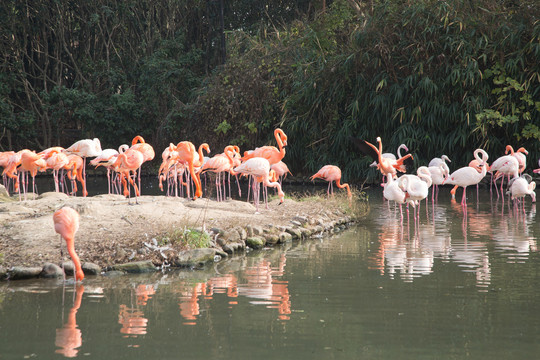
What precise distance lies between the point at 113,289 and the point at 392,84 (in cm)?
1160

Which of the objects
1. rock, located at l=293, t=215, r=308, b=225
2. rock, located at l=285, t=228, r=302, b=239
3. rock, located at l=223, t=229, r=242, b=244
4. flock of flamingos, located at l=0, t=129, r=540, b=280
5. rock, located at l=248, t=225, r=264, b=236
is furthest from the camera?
flock of flamingos, located at l=0, t=129, r=540, b=280

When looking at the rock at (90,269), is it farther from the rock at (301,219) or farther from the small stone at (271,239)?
the rock at (301,219)

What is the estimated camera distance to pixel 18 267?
5.84 m

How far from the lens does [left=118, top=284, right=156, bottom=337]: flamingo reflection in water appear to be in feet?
13.9

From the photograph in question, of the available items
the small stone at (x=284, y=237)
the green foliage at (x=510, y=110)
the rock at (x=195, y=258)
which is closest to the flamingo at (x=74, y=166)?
the small stone at (x=284, y=237)

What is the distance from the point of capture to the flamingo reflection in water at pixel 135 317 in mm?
4227

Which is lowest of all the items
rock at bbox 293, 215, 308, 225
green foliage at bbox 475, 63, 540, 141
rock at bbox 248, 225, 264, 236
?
rock at bbox 248, 225, 264, 236

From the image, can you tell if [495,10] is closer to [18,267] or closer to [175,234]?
[175,234]

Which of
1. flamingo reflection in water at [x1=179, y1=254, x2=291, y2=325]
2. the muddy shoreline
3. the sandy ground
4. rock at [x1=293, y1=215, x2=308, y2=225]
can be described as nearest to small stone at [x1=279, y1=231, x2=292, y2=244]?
the muddy shoreline

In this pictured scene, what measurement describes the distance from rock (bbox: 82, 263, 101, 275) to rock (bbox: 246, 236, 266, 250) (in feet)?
6.56

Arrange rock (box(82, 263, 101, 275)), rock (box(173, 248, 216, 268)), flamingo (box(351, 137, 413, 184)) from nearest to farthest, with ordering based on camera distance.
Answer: rock (box(82, 263, 101, 275)) < rock (box(173, 248, 216, 268)) < flamingo (box(351, 137, 413, 184))

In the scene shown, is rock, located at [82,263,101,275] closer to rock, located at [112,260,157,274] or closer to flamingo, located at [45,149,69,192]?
rock, located at [112,260,157,274]

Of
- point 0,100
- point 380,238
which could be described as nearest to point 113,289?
point 380,238

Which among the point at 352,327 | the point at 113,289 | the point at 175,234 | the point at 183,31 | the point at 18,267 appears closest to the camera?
the point at 352,327
